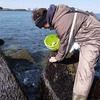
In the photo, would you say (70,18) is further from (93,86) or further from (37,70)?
(37,70)

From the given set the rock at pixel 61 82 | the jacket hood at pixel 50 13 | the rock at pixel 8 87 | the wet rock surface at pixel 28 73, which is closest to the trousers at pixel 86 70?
the rock at pixel 61 82

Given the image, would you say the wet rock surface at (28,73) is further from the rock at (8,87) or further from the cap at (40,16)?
the cap at (40,16)

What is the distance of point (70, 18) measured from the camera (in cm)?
250

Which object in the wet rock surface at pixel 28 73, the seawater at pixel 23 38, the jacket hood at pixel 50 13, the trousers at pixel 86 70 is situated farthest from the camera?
the seawater at pixel 23 38

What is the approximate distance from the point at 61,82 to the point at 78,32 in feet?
3.98

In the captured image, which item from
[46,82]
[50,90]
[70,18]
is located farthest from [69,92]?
[70,18]

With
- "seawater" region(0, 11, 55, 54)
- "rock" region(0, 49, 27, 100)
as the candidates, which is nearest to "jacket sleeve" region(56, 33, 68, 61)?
"seawater" region(0, 11, 55, 54)

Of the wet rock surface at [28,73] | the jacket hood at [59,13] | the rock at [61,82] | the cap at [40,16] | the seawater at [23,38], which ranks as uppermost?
the jacket hood at [59,13]

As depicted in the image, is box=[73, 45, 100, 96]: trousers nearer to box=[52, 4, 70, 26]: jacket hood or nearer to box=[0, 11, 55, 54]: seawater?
box=[52, 4, 70, 26]: jacket hood

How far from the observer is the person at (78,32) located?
2519 millimetres

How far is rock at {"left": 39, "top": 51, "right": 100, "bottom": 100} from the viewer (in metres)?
2.71

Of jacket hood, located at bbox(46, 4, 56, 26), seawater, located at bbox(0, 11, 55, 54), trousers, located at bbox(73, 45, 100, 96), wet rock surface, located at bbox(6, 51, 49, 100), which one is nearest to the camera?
jacket hood, located at bbox(46, 4, 56, 26)

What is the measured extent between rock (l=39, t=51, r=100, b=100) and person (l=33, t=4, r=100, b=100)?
198mm

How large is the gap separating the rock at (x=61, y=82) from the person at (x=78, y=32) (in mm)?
198
